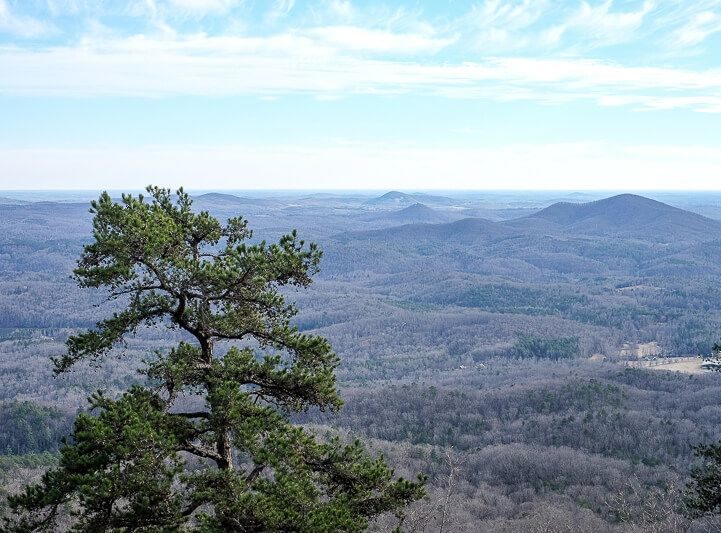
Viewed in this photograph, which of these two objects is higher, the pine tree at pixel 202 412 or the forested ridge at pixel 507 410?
the pine tree at pixel 202 412

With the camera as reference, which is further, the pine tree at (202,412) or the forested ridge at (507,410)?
the forested ridge at (507,410)

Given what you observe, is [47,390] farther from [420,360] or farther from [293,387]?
[293,387]

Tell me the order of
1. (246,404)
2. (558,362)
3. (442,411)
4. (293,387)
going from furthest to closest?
1. (558,362)
2. (442,411)
3. (293,387)
4. (246,404)

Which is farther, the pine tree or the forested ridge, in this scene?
the forested ridge

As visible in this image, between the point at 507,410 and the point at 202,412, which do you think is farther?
the point at 507,410

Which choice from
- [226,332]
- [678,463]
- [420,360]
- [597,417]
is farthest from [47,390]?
[226,332]

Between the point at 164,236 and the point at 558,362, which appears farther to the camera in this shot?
the point at 558,362

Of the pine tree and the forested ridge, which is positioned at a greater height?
the pine tree

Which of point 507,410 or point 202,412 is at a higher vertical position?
point 202,412
